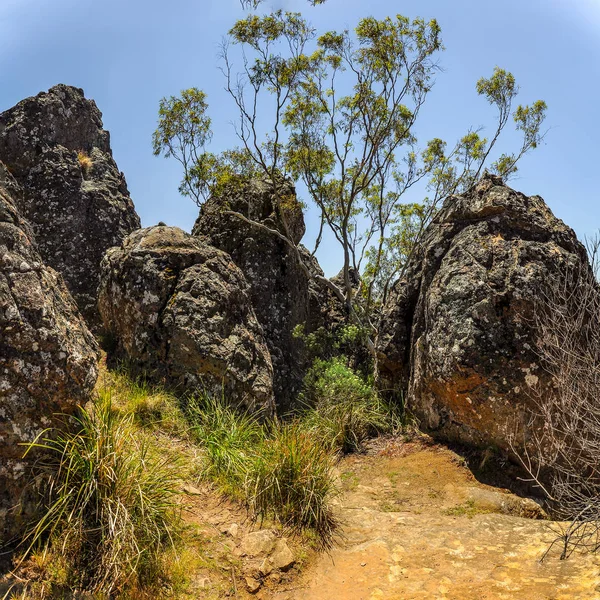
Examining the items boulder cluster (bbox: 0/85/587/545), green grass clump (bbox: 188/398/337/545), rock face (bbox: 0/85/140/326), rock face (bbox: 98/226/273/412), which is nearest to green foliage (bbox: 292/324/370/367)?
boulder cluster (bbox: 0/85/587/545)

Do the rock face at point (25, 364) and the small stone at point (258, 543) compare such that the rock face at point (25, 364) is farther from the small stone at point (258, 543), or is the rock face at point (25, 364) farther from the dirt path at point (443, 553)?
the dirt path at point (443, 553)

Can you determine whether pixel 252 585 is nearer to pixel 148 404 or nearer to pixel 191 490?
pixel 191 490

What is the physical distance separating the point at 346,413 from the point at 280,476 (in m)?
3.38

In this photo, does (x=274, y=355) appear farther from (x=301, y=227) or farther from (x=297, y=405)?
(x=301, y=227)

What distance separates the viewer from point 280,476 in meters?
6.05

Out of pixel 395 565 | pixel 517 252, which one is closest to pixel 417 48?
pixel 517 252

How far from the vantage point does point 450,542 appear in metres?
5.77

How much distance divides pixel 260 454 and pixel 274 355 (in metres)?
5.45

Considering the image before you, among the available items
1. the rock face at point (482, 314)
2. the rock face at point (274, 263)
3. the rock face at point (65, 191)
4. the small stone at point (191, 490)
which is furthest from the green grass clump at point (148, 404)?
the rock face at point (274, 263)

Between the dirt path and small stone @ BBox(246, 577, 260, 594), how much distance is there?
207 mm

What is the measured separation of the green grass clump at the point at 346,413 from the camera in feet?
29.5

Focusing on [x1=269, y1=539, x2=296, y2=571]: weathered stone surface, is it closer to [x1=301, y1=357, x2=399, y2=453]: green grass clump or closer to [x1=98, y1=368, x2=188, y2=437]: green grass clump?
[x1=98, y1=368, x2=188, y2=437]: green grass clump

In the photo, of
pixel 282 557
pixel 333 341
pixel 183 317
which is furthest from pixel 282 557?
pixel 333 341

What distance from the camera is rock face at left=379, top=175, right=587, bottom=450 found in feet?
25.7
